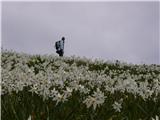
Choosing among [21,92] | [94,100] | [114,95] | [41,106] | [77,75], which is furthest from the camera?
[77,75]

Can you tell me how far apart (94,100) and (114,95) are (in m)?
3.41

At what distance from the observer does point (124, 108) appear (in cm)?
810

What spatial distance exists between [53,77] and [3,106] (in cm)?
342

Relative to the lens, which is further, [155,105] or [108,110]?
[155,105]

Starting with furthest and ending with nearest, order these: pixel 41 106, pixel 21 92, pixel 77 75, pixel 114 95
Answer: pixel 77 75 < pixel 114 95 < pixel 21 92 < pixel 41 106

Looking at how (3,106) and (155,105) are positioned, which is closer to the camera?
(3,106)

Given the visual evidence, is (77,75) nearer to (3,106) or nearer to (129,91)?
(129,91)

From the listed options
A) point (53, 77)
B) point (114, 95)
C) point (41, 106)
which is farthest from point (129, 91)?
point (41, 106)

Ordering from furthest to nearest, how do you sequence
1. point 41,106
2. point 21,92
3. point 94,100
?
point 21,92
point 41,106
point 94,100

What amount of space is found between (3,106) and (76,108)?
4.14ft

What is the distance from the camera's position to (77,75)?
12125mm

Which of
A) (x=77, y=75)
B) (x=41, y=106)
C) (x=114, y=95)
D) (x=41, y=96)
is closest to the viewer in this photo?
(x=41, y=106)

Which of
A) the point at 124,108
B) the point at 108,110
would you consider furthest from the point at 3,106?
the point at 124,108

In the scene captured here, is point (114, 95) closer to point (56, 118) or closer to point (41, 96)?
point (41, 96)
